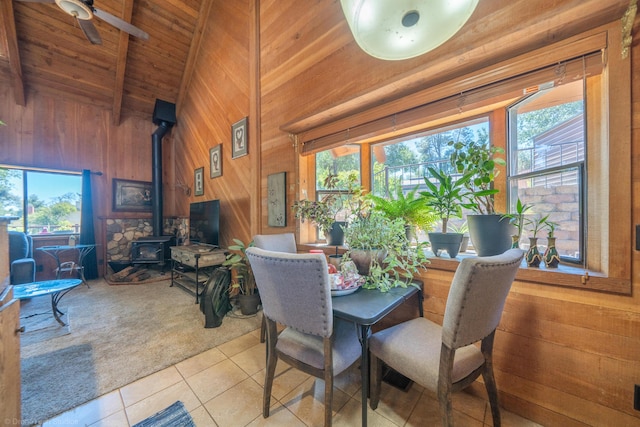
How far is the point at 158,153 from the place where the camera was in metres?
4.92

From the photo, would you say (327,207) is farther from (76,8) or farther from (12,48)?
(12,48)

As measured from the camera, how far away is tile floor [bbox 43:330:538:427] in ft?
4.26

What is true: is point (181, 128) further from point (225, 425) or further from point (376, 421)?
point (376, 421)

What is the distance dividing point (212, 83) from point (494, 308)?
471cm

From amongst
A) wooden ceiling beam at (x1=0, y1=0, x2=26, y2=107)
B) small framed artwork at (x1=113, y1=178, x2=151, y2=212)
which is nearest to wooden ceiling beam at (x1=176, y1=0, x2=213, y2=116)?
small framed artwork at (x1=113, y1=178, x2=151, y2=212)

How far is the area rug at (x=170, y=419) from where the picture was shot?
1274mm

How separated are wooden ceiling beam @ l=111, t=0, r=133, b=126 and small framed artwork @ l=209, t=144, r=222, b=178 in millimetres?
2090

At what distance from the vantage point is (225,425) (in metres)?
1.27

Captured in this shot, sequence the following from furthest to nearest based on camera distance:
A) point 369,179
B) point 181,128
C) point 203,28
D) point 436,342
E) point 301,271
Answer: point 181,128 < point 203,28 < point 369,179 < point 436,342 < point 301,271

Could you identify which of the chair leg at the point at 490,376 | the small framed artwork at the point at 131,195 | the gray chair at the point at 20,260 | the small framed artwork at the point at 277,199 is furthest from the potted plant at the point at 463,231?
the small framed artwork at the point at 131,195

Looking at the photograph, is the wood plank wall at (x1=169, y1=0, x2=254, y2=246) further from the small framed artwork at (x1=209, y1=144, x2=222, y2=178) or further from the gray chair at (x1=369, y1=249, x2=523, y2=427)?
the gray chair at (x1=369, y1=249, x2=523, y2=427)

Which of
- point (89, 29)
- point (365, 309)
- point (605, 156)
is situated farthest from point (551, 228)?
point (89, 29)

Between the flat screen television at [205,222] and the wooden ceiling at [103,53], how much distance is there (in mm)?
2876

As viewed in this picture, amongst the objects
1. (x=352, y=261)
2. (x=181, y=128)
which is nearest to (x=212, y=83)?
(x=181, y=128)
